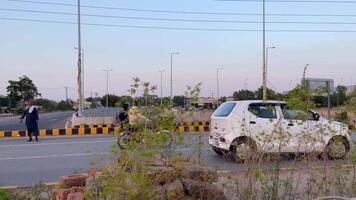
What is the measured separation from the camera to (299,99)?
5.48m

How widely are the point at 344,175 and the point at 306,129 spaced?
2.50 feet

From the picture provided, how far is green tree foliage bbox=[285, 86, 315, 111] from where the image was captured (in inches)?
215

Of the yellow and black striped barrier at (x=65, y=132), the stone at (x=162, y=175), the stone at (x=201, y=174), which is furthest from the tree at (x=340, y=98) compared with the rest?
the yellow and black striped barrier at (x=65, y=132)

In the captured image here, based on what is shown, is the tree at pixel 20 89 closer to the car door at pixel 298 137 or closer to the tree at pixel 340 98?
the tree at pixel 340 98

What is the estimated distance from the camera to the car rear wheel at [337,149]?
5.71m

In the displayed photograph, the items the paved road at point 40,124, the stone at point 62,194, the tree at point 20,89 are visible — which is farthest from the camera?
the tree at point 20,89

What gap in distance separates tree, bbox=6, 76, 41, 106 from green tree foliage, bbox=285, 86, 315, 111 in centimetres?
8335

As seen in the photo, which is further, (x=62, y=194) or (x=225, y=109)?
(x=225, y=109)

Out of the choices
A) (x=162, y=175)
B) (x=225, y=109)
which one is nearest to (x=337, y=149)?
(x=162, y=175)

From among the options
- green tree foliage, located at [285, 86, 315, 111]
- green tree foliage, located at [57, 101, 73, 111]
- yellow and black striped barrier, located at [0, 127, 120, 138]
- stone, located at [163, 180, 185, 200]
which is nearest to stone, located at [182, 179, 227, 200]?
stone, located at [163, 180, 185, 200]

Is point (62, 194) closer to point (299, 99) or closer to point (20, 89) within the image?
point (299, 99)

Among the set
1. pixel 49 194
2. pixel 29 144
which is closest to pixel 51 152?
pixel 29 144

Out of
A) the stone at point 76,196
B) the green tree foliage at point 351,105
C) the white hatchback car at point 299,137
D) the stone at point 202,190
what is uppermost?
the green tree foliage at point 351,105

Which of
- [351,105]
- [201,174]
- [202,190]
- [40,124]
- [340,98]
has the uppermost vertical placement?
[340,98]
